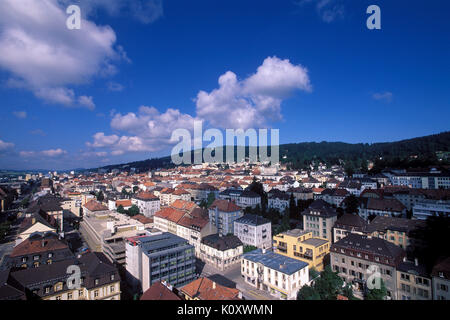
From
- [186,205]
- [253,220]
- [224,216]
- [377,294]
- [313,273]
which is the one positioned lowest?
[313,273]

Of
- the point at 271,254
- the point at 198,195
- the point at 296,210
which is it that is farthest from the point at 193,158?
the point at 271,254

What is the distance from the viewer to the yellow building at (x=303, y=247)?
1225 inches

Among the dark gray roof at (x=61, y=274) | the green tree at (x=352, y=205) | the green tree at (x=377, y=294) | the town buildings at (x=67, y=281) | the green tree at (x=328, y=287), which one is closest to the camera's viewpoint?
the town buildings at (x=67, y=281)

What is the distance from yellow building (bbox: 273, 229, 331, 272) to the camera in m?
31.1

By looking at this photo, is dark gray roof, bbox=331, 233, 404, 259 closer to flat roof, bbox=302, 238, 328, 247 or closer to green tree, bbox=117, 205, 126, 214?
flat roof, bbox=302, 238, 328, 247

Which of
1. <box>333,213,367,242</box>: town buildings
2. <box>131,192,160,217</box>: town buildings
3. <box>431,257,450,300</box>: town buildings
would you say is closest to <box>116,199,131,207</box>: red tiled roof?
<box>131,192,160,217</box>: town buildings

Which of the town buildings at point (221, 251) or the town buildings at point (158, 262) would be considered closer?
the town buildings at point (158, 262)

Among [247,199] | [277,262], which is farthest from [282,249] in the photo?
[247,199]

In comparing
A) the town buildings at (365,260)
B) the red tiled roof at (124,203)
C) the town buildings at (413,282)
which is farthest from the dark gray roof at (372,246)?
the red tiled roof at (124,203)

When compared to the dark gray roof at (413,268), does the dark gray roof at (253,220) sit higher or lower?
higher

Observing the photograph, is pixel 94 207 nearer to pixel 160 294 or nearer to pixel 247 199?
pixel 247 199

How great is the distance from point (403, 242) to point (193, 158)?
152m

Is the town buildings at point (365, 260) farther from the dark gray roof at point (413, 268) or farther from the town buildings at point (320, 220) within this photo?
the town buildings at point (320, 220)

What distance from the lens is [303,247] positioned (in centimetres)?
3188
